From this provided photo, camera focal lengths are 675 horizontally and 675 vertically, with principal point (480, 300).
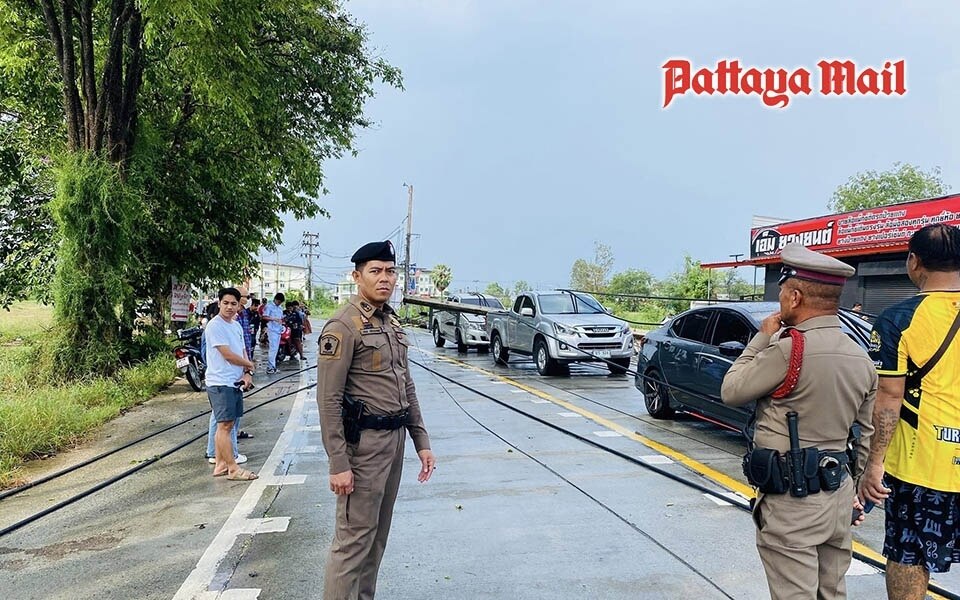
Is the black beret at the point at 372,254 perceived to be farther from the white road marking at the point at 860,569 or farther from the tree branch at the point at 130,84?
the tree branch at the point at 130,84

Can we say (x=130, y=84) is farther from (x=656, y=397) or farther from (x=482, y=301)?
(x=482, y=301)

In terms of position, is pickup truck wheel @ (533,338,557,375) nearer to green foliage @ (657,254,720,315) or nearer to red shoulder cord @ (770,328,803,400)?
red shoulder cord @ (770,328,803,400)

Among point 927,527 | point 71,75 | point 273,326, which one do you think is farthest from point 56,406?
point 927,527

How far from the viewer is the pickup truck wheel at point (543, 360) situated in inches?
551

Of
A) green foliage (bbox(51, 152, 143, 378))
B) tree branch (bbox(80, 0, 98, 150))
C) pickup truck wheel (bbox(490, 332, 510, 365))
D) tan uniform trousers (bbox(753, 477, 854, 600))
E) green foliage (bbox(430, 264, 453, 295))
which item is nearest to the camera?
tan uniform trousers (bbox(753, 477, 854, 600))

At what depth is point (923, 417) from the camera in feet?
9.59

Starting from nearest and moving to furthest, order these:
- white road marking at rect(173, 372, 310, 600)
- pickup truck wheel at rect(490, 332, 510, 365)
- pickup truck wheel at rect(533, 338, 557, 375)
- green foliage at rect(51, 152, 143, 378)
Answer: white road marking at rect(173, 372, 310, 600) → green foliage at rect(51, 152, 143, 378) → pickup truck wheel at rect(533, 338, 557, 375) → pickup truck wheel at rect(490, 332, 510, 365)

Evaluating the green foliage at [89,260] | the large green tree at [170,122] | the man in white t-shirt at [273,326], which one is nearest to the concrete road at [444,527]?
the green foliage at [89,260]

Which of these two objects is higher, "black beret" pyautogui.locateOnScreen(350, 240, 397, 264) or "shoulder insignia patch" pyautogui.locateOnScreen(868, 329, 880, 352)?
"black beret" pyautogui.locateOnScreen(350, 240, 397, 264)

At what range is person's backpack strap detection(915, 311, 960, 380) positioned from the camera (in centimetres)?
283

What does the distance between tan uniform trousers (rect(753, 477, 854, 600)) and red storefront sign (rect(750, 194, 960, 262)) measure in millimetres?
14987

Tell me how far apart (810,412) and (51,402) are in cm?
878

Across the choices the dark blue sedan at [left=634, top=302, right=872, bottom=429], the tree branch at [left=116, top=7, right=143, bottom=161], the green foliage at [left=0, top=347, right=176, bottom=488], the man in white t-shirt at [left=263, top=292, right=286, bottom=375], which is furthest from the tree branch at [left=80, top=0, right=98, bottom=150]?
the dark blue sedan at [left=634, top=302, right=872, bottom=429]

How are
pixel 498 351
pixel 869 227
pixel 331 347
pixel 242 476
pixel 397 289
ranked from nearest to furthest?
pixel 331 347 < pixel 242 476 < pixel 498 351 < pixel 869 227 < pixel 397 289
